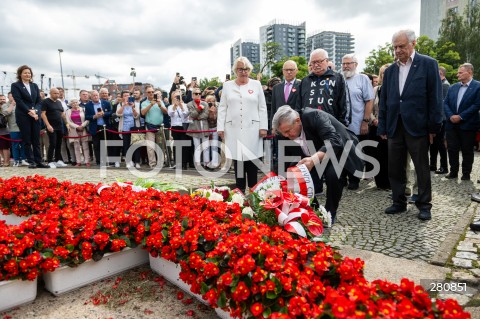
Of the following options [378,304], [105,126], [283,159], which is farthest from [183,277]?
[105,126]

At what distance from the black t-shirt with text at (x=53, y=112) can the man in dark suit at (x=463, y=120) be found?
31.6 ft

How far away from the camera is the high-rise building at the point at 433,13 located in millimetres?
70344

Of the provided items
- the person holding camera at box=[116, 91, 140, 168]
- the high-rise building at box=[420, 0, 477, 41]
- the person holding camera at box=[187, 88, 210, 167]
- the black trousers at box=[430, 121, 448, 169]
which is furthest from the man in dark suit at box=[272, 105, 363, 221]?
the high-rise building at box=[420, 0, 477, 41]

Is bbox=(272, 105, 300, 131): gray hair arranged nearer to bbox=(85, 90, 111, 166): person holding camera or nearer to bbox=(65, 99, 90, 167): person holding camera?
bbox=(85, 90, 111, 166): person holding camera

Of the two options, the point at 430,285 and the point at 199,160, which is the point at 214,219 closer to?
the point at 430,285

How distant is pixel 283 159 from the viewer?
6.29 m

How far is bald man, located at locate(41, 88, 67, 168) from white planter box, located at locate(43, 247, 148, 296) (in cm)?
791

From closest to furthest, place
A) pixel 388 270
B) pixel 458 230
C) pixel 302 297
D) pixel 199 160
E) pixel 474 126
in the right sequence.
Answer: pixel 302 297 → pixel 388 270 → pixel 458 230 → pixel 474 126 → pixel 199 160

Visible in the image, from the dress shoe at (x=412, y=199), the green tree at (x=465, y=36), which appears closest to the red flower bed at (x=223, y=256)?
the dress shoe at (x=412, y=199)

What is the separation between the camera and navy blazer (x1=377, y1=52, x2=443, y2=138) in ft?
15.5

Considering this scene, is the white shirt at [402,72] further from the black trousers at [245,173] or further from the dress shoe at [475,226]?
the black trousers at [245,173]

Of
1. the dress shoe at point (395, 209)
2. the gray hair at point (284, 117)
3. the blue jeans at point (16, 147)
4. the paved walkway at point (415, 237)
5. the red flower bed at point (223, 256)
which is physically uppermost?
the gray hair at point (284, 117)

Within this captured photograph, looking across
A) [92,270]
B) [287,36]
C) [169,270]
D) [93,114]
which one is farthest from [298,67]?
[287,36]

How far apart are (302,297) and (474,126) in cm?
706
